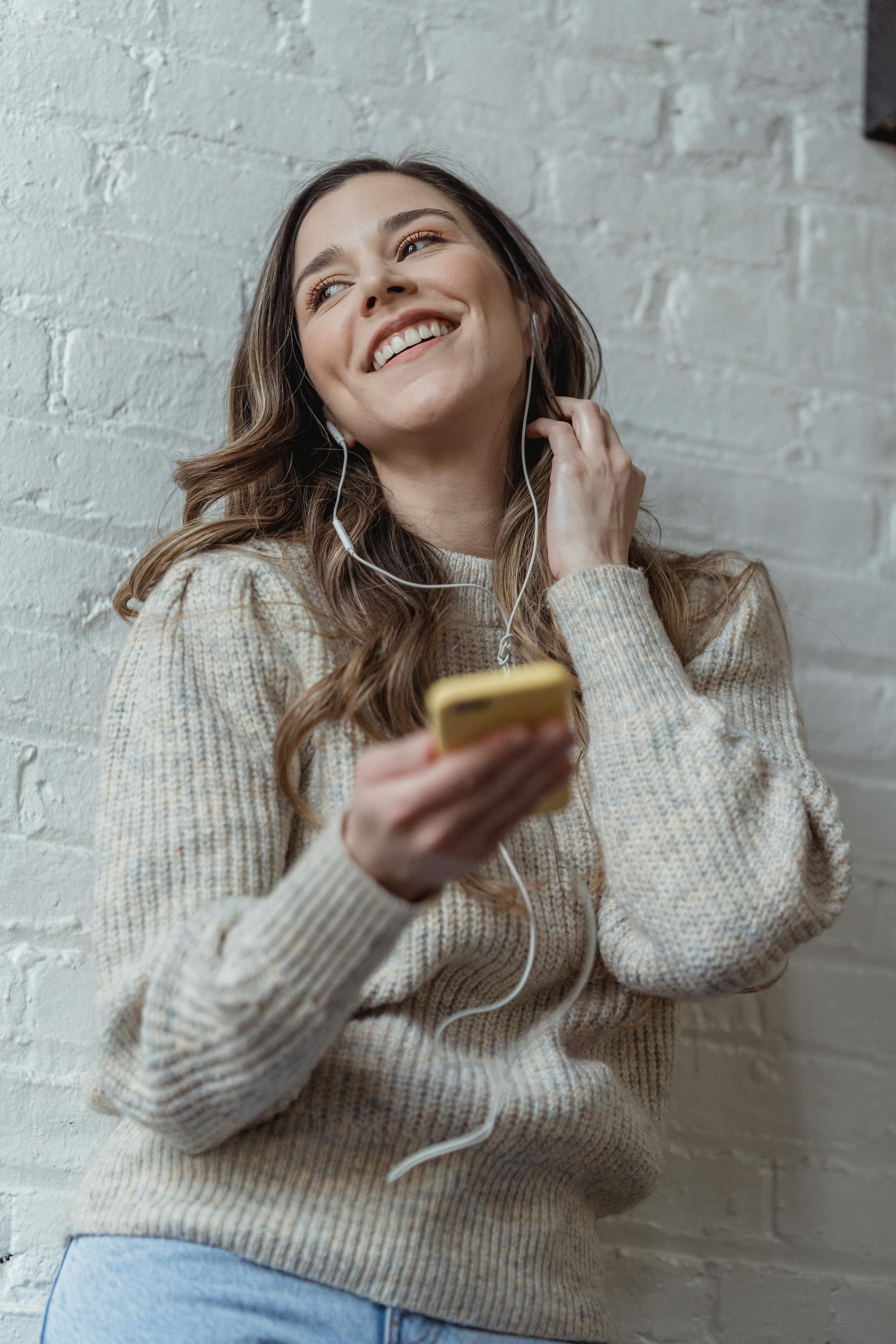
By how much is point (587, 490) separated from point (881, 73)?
83 centimetres

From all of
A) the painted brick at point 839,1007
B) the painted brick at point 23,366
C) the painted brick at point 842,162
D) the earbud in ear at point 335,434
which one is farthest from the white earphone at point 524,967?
the painted brick at point 842,162

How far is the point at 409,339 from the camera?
3.81ft

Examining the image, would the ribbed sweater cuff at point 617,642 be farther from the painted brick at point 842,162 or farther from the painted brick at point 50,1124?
the painted brick at point 842,162

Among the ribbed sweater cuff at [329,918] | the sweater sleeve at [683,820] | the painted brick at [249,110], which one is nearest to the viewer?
the ribbed sweater cuff at [329,918]

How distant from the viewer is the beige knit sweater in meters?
0.75

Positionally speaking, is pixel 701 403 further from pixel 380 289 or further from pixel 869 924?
pixel 869 924

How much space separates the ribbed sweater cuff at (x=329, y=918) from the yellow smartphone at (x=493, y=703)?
12 cm

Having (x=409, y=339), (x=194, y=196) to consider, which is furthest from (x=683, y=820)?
(x=194, y=196)

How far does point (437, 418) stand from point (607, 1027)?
59 cm

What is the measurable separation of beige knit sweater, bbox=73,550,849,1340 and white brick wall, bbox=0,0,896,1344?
0.24 m

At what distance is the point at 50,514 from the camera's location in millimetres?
1223

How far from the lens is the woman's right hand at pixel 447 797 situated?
1.87 feet

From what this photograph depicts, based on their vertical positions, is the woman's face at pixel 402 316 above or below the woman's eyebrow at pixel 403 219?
below

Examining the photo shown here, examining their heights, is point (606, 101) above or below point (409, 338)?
above
